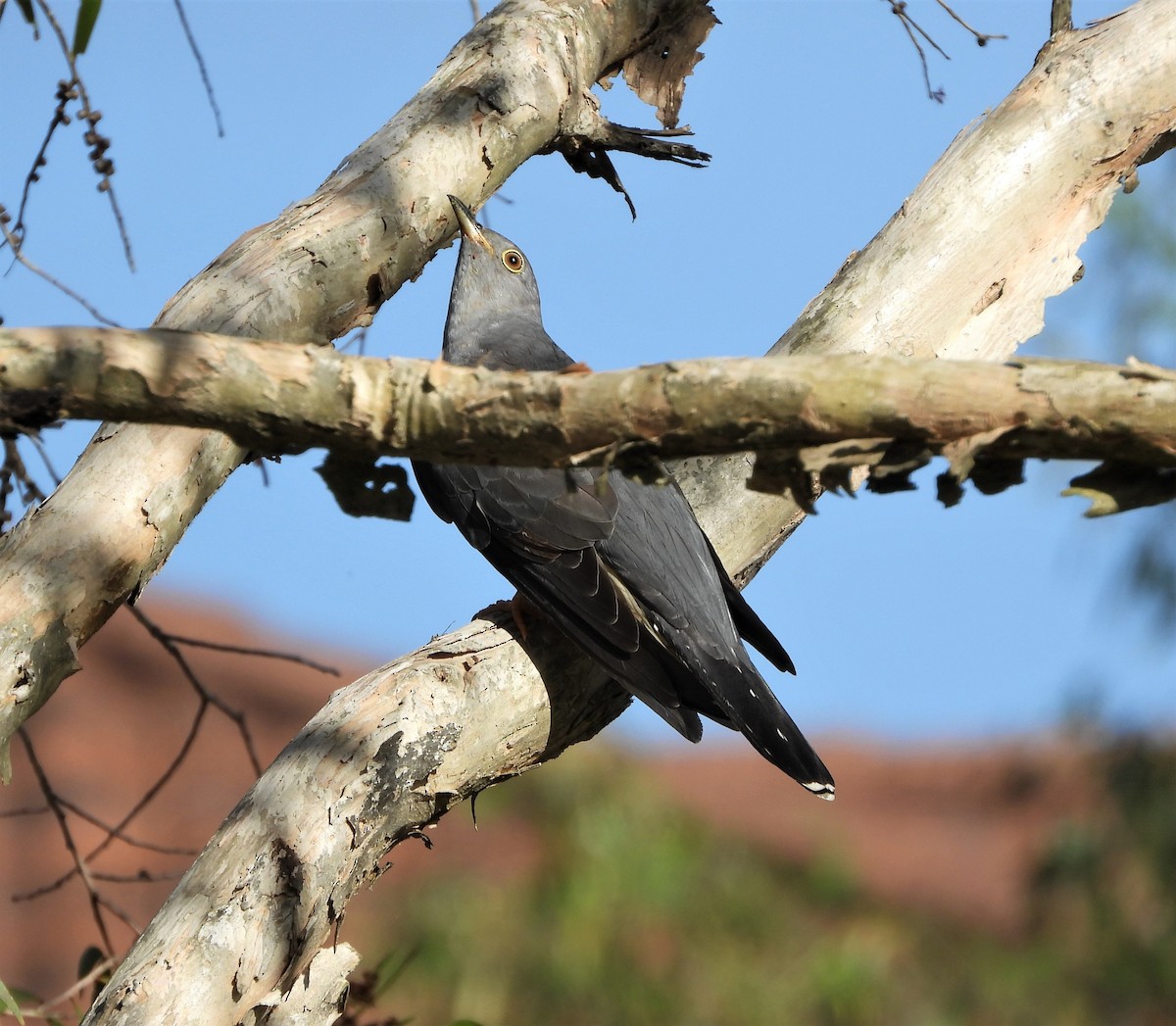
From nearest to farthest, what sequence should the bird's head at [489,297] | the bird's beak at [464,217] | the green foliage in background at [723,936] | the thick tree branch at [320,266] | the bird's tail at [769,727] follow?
the thick tree branch at [320,266], the bird's tail at [769,727], the bird's beak at [464,217], the bird's head at [489,297], the green foliage in background at [723,936]

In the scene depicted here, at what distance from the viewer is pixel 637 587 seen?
11.6 feet

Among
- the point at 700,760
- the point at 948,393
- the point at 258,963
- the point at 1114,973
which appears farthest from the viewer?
the point at 700,760

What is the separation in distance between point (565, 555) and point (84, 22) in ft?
6.11

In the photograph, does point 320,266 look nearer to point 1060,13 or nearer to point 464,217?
point 464,217

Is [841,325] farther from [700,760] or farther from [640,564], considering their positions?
[700,760]

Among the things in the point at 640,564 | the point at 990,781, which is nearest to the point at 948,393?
the point at 640,564

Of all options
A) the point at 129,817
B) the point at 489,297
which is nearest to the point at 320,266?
the point at 129,817

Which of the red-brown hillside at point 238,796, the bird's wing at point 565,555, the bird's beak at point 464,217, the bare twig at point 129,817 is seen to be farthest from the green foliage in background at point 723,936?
the bare twig at point 129,817

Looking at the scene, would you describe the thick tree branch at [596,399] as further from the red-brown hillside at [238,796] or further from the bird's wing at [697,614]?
the red-brown hillside at [238,796]

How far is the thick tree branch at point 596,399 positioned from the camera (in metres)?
1.68

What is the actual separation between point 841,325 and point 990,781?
22.2 metres

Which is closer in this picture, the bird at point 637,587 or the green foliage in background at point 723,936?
the bird at point 637,587

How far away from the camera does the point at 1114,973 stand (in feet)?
33.7

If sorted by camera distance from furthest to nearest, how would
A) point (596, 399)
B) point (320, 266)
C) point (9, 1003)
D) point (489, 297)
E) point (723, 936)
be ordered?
point (723, 936)
point (489, 297)
point (320, 266)
point (9, 1003)
point (596, 399)
